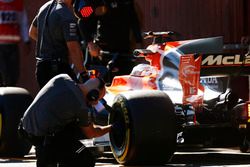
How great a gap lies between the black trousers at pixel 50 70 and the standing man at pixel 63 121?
141cm

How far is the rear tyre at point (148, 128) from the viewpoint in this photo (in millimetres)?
9039

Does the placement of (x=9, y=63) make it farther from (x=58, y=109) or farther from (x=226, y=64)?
(x=58, y=109)

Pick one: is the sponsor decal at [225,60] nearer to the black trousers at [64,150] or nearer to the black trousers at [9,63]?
the black trousers at [64,150]

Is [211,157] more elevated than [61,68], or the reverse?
A: [61,68]

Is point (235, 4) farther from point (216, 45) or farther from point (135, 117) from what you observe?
point (135, 117)

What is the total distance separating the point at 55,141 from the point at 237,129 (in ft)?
8.55

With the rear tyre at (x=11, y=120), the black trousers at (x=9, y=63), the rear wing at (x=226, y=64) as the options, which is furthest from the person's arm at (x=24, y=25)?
the rear wing at (x=226, y=64)

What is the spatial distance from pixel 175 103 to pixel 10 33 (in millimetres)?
4203

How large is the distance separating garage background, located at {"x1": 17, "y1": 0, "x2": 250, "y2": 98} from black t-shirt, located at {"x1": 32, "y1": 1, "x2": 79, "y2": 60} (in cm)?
218

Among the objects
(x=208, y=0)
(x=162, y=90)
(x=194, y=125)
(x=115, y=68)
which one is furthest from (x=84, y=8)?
(x=208, y=0)

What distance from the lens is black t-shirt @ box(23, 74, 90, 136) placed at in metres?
7.87

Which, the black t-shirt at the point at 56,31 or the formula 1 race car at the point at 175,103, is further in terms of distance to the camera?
the black t-shirt at the point at 56,31

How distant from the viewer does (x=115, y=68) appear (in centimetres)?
1125

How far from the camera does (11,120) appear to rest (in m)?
10.7
